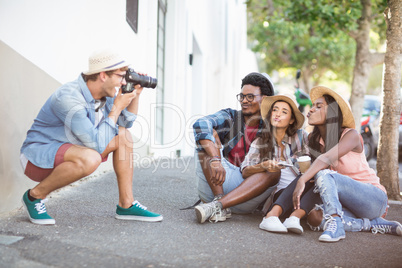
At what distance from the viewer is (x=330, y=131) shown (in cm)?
371

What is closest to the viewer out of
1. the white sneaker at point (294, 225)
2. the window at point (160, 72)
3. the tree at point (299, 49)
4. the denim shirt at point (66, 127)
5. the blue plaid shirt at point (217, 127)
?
the denim shirt at point (66, 127)

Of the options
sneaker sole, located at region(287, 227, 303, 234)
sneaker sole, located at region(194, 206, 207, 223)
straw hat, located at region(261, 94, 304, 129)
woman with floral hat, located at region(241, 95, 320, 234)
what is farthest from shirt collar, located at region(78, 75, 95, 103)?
sneaker sole, located at region(287, 227, 303, 234)

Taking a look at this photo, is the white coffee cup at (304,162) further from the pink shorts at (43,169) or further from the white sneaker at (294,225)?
the pink shorts at (43,169)

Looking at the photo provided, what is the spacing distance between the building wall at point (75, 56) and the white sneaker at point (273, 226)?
73.5 inches

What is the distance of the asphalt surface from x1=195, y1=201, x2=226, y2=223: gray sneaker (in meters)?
0.06

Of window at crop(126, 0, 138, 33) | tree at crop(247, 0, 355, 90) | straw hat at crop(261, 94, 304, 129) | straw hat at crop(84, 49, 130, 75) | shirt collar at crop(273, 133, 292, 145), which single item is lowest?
shirt collar at crop(273, 133, 292, 145)

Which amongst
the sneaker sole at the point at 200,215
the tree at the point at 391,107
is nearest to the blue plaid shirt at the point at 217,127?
the sneaker sole at the point at 200,215

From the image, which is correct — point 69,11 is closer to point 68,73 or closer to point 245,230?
point 68,73

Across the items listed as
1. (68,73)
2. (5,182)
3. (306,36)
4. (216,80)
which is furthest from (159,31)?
(306,36)

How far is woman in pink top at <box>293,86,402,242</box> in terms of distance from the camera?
3.39 m

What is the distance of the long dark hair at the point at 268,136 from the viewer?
3.83m

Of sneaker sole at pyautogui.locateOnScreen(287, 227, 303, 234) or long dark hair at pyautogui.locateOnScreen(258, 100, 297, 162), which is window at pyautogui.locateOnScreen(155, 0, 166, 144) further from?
sneaker sole at pyautogui.locateOnScreen(287, 227, 303, 234)

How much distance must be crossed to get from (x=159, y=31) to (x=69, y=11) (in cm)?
412

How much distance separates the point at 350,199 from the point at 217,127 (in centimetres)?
123
